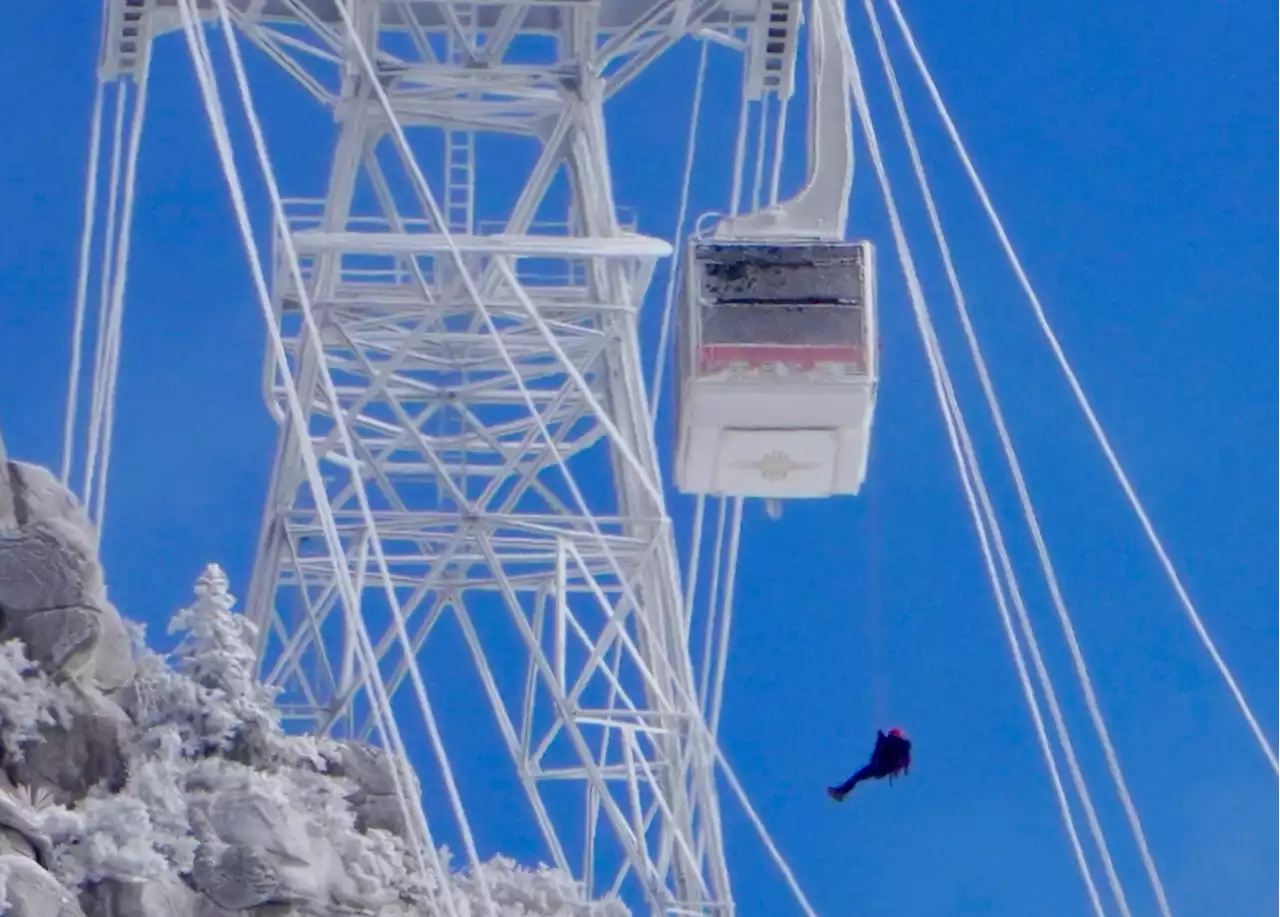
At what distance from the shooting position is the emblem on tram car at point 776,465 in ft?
74.2

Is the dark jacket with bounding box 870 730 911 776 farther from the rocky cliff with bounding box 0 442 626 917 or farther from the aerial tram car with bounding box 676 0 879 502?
the rocky cliff with bounding box 0 442 626 917

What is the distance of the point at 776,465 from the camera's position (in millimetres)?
22734

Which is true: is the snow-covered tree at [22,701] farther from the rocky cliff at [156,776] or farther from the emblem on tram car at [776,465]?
the emblem on tram car at [776,465]

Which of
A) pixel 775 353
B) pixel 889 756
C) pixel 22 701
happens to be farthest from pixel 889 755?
pixel 22 701

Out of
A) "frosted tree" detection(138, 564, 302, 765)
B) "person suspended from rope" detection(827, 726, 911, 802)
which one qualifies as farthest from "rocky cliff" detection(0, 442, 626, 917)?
"person suspended from rope" detection(827, 726, 911, 802)

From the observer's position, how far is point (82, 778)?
2130 cm

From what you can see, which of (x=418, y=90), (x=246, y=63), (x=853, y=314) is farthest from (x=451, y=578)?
(x=246, y=63)

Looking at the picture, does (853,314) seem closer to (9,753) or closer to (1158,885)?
(1158,885)

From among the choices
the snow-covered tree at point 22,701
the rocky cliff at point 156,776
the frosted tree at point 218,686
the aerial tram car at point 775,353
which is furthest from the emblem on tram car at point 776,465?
the snow-covered tree at point 22,701

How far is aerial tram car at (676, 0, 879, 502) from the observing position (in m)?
21.8

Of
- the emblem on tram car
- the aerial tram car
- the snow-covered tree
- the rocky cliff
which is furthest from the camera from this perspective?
the emblem on tram car

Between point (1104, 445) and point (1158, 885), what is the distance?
3.91m

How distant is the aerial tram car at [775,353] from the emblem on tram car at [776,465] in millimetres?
12

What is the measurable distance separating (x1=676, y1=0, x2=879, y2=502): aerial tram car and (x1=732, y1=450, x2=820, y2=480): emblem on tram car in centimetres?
1
